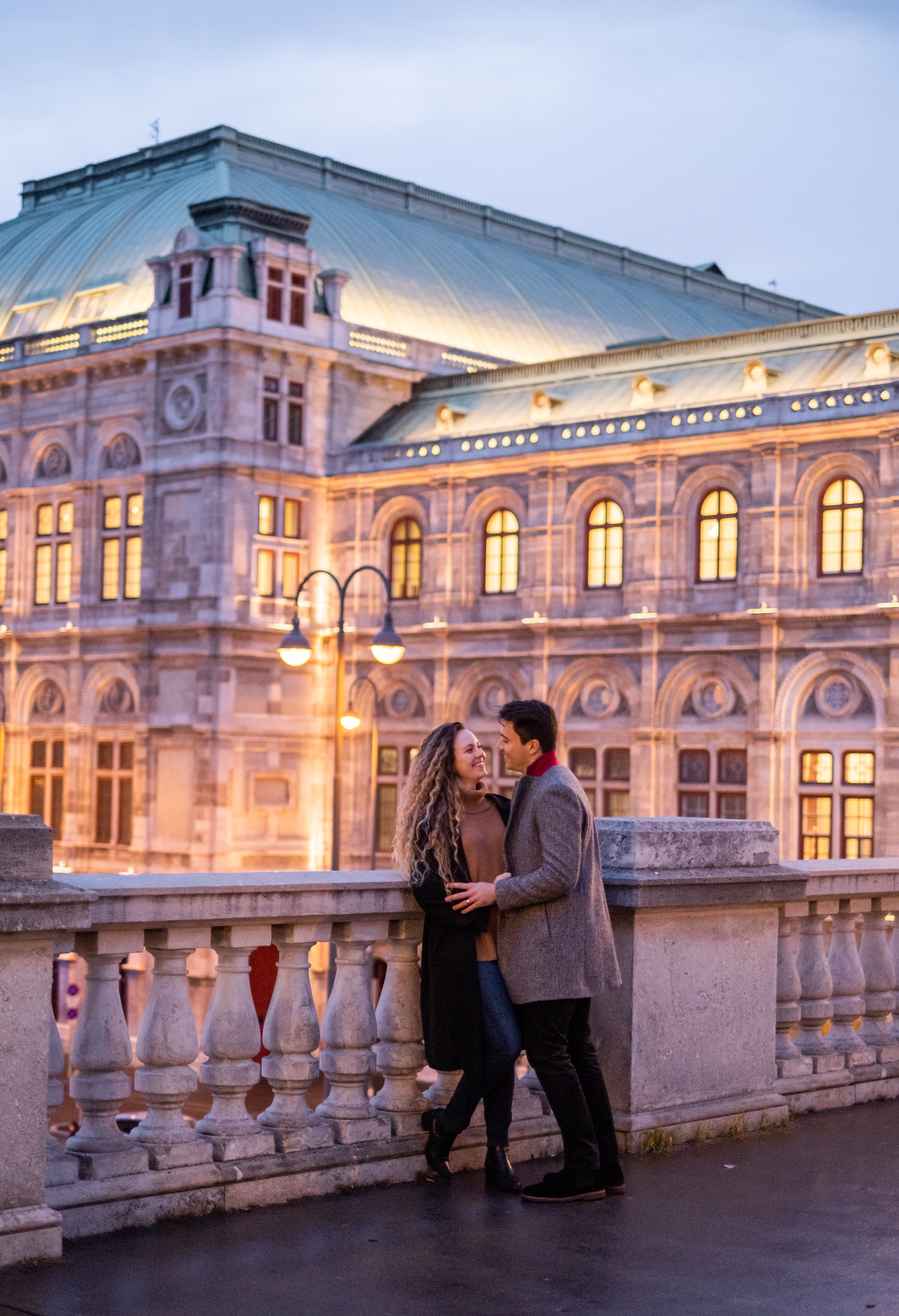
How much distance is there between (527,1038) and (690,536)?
110 feet

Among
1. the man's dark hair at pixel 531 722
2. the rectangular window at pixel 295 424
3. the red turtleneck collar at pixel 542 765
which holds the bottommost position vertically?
the red turtleneck collar at pixel 542 765

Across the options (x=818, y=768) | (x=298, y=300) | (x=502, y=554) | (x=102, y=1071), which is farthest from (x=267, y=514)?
(x=102, y=1071)

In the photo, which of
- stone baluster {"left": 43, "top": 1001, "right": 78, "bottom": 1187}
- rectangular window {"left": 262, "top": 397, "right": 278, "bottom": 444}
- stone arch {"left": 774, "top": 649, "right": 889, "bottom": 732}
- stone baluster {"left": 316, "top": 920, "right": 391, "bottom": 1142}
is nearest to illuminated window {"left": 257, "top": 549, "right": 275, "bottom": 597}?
rectangular window {"left": 262, "top": 397, "right": 278, "bottom": 444}

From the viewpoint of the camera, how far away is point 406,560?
1799 inches

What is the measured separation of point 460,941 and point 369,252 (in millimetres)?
48493

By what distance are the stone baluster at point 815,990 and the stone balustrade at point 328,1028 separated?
1cm

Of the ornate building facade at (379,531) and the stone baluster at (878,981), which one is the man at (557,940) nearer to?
the stone baluster at (878,981)

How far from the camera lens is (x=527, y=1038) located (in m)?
6.96

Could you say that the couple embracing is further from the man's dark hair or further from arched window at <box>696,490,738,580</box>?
arched window at <box>696,490,738,580</box>

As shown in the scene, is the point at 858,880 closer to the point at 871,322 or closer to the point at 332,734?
the point at 871,322

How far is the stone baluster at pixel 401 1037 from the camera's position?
728cm

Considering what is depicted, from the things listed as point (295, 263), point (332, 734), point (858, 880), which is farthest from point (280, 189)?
point (858, 880)

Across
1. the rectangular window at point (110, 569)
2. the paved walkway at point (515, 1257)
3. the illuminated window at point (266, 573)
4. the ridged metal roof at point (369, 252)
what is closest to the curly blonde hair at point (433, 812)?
the paved walkway at point (515, 1257)

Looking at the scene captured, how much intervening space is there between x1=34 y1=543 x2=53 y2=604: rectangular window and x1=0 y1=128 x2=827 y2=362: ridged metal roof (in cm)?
661
